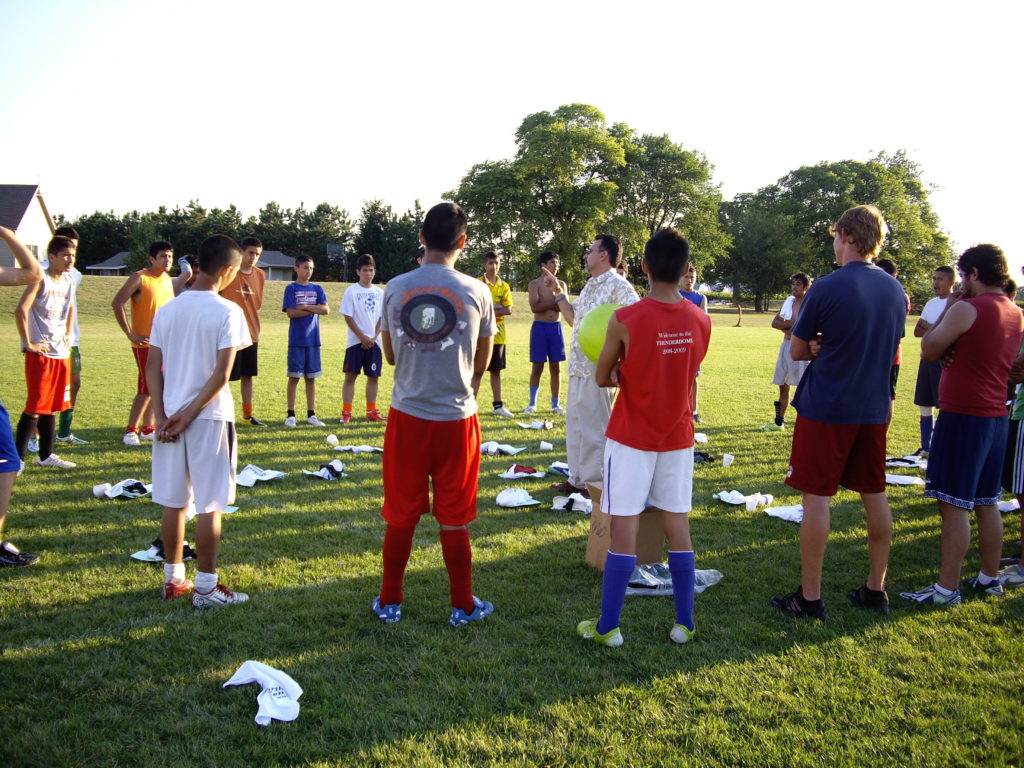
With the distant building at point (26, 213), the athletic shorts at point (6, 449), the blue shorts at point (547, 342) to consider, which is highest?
the distant building at point (26, 213)

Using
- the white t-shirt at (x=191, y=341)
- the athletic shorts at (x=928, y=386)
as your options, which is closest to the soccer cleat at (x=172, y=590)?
the white t-shirt at (x=191, y=341)

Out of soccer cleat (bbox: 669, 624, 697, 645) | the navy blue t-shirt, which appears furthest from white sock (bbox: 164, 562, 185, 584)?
the navy blue t-shirt

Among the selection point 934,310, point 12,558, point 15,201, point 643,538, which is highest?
point 15,201

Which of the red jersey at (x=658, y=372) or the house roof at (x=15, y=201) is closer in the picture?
the red jersey at (x=658, y=372)

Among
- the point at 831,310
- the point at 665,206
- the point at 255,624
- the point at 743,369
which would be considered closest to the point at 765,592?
the point at 831,310

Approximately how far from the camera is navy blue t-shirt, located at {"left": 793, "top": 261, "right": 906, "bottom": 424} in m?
3.88

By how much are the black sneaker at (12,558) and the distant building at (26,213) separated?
57979 mm

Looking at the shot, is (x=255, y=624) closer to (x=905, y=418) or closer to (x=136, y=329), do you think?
(x=136, y=329)

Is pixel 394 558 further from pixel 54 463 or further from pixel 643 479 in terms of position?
pixel 54 463

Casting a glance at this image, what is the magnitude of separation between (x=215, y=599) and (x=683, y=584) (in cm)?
279

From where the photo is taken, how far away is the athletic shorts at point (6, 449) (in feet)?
14.4

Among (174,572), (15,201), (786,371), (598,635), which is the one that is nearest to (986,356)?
(598,635)

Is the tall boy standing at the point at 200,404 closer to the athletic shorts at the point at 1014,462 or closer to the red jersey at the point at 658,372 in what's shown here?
the red jersey at the point at 658,372

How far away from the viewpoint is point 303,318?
10.1m
